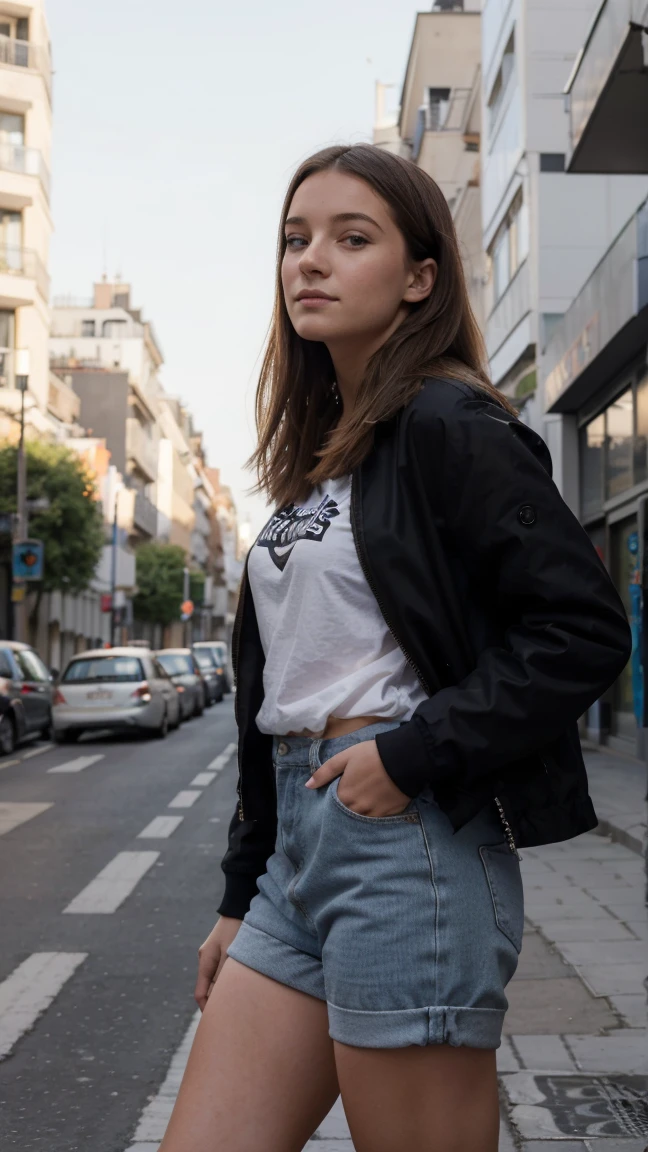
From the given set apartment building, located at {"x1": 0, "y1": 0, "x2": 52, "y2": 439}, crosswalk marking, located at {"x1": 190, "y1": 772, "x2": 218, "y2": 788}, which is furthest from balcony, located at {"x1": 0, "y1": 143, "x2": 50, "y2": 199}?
crosswalk marking, located at {"x1": 190, "y1": 772, "x2": 218, "y2": 788}

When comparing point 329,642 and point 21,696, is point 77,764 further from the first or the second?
point 329,642

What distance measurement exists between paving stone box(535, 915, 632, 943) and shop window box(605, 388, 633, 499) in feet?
36.0

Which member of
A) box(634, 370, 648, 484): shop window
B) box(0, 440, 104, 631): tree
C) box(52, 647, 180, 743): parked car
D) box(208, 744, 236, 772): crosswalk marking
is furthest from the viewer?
box(0, 440, 104, 631): tree

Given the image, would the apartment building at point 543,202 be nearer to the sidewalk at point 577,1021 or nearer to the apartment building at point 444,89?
the apartment building at point 444,89

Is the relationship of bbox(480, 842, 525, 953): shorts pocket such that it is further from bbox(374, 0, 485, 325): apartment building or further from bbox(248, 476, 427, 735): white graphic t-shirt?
bbox(374, 0, 485, 325): apartment building

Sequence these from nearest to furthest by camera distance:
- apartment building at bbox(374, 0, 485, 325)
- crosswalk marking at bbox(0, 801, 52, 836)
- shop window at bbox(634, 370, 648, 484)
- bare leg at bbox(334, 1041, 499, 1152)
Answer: bare leg at bbox(334, 1041, 499, 1152)
crosswalk marking at bbox(0, 801, 52, 836)
shop window at bbox(634, 370, 648, 484)
apartment building at bbox(374, 0, 485, 325)

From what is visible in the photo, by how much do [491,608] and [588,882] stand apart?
6.88 meters

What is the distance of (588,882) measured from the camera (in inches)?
333

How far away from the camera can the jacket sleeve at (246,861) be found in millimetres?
2180

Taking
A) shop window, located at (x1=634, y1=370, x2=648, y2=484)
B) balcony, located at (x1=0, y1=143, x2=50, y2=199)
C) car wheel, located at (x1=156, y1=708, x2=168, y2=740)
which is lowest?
car wheel, located at (x1=156, y1=708, x2=168, y2=740)

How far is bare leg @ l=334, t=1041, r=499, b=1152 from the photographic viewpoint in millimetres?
1730

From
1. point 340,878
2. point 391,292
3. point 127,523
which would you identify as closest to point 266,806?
point 340,878

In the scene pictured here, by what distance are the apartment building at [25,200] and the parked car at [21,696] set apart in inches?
930

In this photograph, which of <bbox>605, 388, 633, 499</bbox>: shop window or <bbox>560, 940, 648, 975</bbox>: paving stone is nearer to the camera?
<bbox>560, 940, 648, 975</bbox>: paving stone
